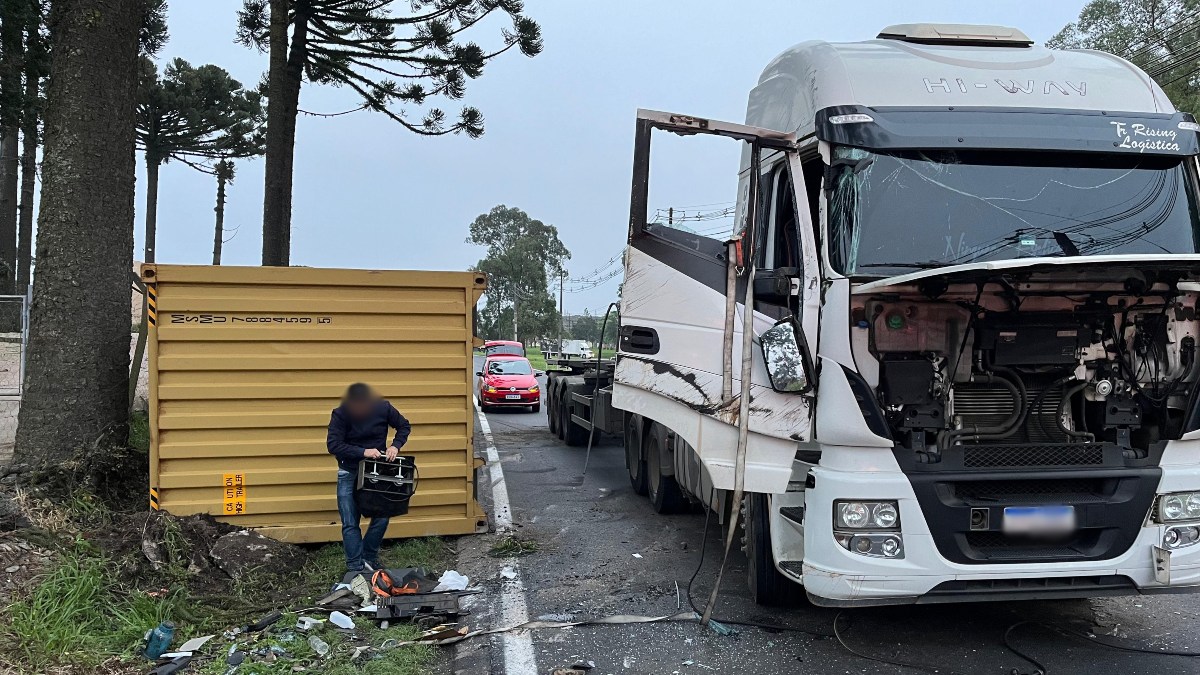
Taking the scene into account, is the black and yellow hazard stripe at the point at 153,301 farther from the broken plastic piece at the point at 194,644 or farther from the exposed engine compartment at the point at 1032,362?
the exposed engine compartment at the point at 1032,362

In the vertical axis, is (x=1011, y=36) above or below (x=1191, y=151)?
above

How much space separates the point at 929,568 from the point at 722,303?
5.52ft

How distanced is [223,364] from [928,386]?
4.94 metres

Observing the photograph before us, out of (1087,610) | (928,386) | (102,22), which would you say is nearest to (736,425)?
(928,386)

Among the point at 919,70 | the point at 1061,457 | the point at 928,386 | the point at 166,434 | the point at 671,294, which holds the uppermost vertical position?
the point at 919,70

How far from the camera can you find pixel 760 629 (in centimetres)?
495

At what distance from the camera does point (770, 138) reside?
14.7 feet

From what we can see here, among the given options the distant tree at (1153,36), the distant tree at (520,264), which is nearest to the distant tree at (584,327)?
the distant tree at (520,264)

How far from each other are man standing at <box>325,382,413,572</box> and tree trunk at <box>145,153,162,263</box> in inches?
944

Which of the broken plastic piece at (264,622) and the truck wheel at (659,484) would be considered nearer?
the broken plastic piece at (264,622)

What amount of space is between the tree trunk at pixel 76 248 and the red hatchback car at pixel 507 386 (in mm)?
13444

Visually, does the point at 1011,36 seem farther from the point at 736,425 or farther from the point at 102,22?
the point at 102,22

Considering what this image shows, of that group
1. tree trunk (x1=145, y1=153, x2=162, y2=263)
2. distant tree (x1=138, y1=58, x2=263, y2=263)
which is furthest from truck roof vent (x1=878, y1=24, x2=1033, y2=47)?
tree trunk (x1=145, y1=153, x2=162, y2=263)

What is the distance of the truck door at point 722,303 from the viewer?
4.34 meters
